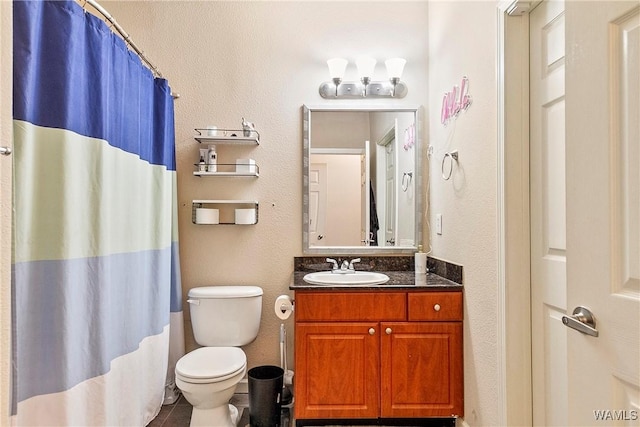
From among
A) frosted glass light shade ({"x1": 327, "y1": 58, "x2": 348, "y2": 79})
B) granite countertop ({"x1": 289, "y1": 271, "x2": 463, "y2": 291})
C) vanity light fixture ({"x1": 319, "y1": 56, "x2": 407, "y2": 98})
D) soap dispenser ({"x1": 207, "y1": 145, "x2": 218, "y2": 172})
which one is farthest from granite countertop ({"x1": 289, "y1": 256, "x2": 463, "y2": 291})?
frosted glass light shade ({"x1": 327, "y1": 58, "x2": 348, "y2": 79})

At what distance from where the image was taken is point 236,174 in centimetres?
237

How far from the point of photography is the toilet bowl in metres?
1.77

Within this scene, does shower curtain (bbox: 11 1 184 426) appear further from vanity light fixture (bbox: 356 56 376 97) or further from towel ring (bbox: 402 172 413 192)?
towel ring (bbox: 402 172 413 192)

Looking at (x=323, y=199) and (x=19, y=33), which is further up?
(x=19, y=33)

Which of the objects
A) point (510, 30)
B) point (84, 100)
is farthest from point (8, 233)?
point (510, 30)

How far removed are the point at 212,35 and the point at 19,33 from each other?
1479 millimetres

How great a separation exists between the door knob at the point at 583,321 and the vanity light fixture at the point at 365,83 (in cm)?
191

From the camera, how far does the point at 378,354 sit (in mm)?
1911

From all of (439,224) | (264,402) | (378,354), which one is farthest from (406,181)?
(264,402)

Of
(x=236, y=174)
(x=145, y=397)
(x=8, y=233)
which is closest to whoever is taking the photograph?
(x=8, y=233)

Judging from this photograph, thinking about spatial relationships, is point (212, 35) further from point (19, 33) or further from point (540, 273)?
point (540, 273)

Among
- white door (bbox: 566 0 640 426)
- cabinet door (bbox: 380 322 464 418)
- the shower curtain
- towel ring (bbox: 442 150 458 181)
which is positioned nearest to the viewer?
white door (bbox: 566 0 640 426)

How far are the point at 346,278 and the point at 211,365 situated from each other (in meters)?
0.89

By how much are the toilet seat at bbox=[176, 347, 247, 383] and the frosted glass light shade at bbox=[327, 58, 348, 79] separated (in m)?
1.84
